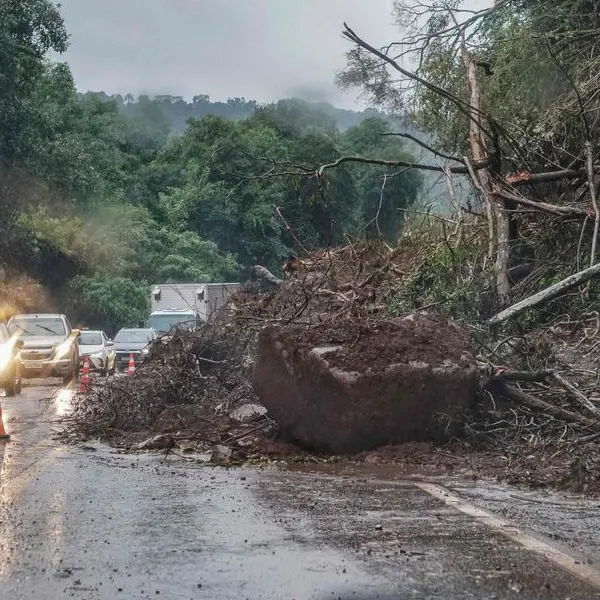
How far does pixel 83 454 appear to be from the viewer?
38.2 ft

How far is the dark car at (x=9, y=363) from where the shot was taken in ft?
65.1

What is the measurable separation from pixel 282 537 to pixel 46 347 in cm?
2004

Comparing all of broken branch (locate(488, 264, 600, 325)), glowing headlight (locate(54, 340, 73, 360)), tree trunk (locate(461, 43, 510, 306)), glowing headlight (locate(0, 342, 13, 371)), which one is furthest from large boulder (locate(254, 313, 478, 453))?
glowing headlight (locate(54, 340, 73, 360))

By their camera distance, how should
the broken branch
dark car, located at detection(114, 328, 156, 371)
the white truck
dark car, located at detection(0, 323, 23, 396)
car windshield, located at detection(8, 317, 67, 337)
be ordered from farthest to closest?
1. the white truck
2. dark car, located at detection(114, 328, 156, 371)
3. car windshield, located at detection(8, 317, 67, 337)
4. dark car, located at detection(0, 323, 23, 396)
5. the broken branch

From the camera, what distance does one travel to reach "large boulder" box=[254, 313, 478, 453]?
10.7m

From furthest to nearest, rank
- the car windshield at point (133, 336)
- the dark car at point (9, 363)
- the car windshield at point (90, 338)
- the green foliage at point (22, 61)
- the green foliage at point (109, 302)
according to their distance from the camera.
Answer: the green foliage at point (109, 302), the car windshield at point (133, 336), the car windshield at point (90, 338), the green foliage at point (22, 61), the dark car at point (9, 363)

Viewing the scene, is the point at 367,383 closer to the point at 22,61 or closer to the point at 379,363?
the point at 379,363

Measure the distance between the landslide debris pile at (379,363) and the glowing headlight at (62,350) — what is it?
34.5 feet

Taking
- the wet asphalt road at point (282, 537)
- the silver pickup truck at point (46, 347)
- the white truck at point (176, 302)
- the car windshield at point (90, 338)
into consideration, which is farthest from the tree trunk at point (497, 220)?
the car windshield at point (90, 338)

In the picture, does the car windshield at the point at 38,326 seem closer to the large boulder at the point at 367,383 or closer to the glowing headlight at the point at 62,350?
the glowing headlight at the point at 62,350

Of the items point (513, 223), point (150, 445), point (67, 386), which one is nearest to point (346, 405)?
point (150, 445)

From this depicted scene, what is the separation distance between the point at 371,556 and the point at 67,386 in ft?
64.5

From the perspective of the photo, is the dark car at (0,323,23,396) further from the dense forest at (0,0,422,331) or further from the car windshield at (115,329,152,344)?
the car windshield at (115,329,152,344)

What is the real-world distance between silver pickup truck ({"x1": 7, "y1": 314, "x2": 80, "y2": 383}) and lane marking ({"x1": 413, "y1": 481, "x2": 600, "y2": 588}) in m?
17.9
